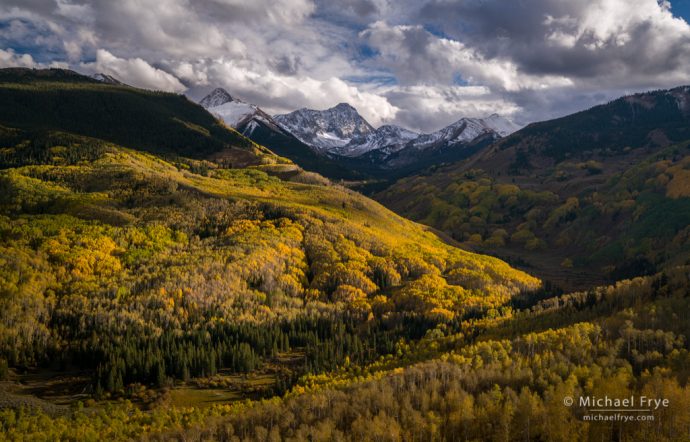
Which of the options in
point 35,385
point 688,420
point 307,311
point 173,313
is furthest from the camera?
point 307,311

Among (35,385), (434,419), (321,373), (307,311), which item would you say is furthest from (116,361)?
(434,419)

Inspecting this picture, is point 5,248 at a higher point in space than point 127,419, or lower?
higher

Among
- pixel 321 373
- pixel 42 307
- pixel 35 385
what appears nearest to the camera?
pixel 35 385

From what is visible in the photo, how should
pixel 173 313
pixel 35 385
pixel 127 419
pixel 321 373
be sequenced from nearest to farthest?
1. pixel 127 419
2. pixel 35 385
3. pixel 321 373
4. pixel 173 313

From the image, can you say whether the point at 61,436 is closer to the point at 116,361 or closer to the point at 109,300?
the point at 116,361

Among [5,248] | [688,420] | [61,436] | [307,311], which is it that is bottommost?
[61,436]

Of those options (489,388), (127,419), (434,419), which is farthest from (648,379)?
(127,419)

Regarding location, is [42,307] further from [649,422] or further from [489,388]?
[649,422]

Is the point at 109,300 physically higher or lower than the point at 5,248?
lower

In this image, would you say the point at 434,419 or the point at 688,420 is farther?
the point at 434,419
